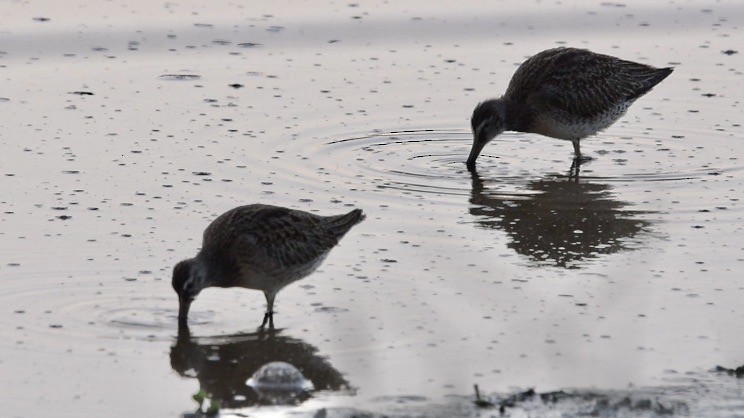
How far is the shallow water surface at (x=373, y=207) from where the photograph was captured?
6.44 meters

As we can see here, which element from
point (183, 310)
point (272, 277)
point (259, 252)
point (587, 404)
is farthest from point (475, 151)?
point (587, 404)

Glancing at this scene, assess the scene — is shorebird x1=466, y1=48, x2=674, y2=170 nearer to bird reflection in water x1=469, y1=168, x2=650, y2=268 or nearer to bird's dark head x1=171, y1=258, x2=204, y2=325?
bird reflection in water x1=469, y1=168, x2=650, y2=268

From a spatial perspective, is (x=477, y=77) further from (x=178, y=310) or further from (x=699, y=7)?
(x=178, y=310)

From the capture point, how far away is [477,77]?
12.1 meters

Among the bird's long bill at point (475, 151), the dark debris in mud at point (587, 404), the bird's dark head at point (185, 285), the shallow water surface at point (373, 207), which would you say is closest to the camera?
the dark debris in mud at point (587, 404)

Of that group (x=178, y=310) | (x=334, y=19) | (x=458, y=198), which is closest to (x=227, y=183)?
(x=458, y=198)

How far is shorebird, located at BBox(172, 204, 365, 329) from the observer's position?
23.6 ft

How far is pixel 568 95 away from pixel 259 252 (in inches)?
168

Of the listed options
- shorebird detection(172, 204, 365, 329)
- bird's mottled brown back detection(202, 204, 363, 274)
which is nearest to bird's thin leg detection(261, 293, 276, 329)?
shorebird detection(172, 204, 365, 329)

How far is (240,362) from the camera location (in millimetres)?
6672

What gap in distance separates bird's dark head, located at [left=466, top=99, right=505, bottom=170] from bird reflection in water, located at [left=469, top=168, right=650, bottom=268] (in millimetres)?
317

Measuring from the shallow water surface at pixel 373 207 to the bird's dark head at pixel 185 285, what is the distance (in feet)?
0.31

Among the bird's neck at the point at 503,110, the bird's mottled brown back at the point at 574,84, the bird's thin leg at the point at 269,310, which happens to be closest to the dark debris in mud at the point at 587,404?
the bird's thin leg at the point at 269,310

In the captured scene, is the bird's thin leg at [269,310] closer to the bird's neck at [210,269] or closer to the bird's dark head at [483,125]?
the bird's neck at [210,269]
